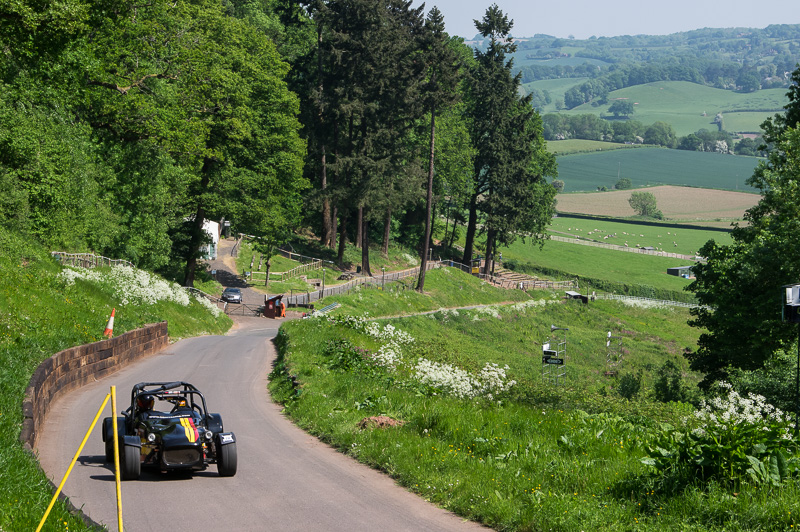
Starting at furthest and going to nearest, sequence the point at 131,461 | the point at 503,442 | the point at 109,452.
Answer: the point at 503,442 → the point at 109,452 → the point at 131,461

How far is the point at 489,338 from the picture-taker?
173 ft

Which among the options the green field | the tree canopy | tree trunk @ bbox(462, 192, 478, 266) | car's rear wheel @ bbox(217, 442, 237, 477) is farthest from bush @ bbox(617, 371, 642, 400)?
the green field

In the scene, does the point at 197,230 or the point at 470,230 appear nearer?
the point at 197,230

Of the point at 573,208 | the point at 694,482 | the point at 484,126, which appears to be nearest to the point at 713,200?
the point at 573,208

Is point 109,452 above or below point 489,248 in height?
above

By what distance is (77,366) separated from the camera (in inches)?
757

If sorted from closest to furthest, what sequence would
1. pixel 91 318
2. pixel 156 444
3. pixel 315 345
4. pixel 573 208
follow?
pixel 156 444, pixel 91 318, pixel 315 345, pixel 573 208

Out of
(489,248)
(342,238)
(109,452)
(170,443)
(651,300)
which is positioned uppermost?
(170,443)

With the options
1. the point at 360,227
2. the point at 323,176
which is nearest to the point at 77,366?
the point at 323,176

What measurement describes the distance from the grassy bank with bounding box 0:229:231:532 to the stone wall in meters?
0.22

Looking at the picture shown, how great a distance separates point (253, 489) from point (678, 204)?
613 feet

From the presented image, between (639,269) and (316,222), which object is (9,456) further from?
(639,269)

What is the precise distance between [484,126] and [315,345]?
181 feet

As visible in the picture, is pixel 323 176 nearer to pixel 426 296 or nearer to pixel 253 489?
pixel 426 296
